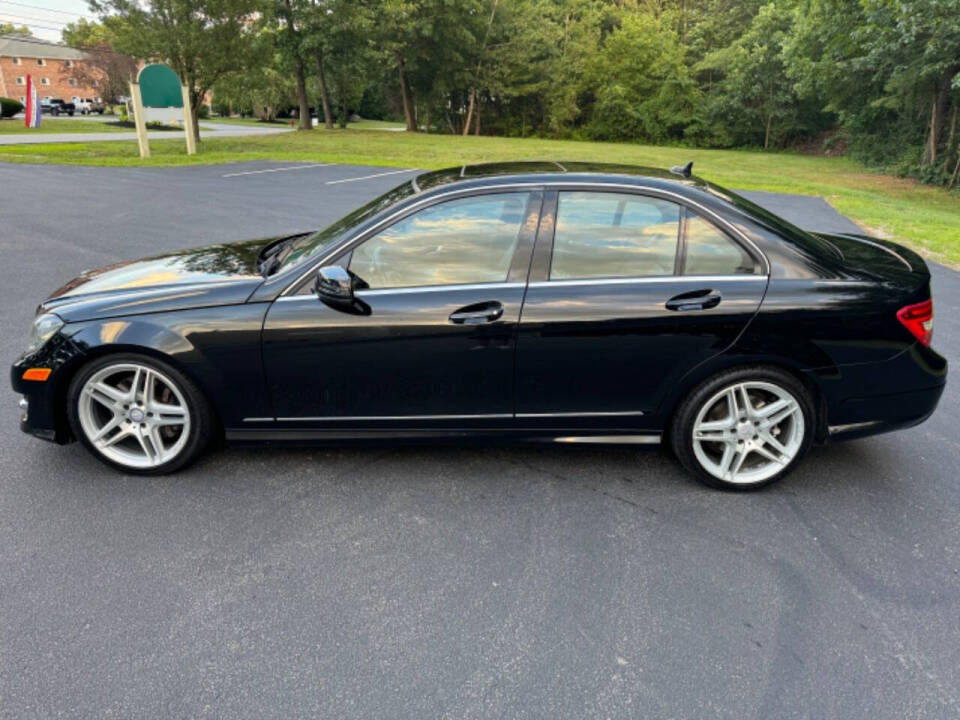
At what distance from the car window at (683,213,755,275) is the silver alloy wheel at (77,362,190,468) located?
2656 millimetres

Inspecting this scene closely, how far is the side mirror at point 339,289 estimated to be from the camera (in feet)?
10.2

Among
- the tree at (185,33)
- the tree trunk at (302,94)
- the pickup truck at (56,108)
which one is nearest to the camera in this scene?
the tree at (185,33)

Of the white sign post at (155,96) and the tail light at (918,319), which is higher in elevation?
the white sign post at (155,96)

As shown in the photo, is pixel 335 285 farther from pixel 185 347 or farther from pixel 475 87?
pixel 475 87

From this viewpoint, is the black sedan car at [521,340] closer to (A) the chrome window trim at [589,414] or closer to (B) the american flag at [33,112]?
(A) the chrome window trim at [589,414]

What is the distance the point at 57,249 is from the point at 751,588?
9.04 meters

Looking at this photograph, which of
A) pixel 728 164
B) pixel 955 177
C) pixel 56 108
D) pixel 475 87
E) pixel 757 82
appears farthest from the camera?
pixel 56 108

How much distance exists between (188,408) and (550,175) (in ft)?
7.25

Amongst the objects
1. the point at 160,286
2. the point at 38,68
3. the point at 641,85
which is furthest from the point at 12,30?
the point at 160,286

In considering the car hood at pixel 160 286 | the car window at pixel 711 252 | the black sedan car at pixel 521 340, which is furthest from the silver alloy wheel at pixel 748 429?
the car hood at pixel 160 286

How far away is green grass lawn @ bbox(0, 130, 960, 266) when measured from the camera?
1363 cm

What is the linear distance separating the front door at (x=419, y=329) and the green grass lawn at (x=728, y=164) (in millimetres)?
9182

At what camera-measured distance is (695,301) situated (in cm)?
321

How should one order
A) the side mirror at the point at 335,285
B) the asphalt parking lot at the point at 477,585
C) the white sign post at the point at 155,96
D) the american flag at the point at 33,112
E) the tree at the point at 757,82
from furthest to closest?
the tree at the point at 757,82 < the american flag at the point at 33,112 < the white sign post at the point at 155,96 < the side mirror at the point at 335,285 < the asphalt parking lot at the point at 477,585
